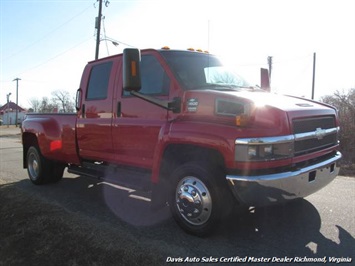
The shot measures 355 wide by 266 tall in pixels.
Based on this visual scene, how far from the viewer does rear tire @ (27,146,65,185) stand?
7684 millimetres

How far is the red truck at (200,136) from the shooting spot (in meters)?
3.94

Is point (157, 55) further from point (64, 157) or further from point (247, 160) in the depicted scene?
point (64, 157)

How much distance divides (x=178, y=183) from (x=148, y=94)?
4.34 ft

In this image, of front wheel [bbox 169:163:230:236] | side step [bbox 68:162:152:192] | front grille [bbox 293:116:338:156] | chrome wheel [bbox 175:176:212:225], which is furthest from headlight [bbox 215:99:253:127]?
side step [bbox 68:162:152:192]

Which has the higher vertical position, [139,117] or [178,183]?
[139,117]

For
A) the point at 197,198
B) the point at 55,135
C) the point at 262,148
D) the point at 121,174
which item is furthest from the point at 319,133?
the point at 55,135

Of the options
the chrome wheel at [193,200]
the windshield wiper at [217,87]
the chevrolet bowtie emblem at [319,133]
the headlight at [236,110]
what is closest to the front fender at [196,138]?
the headlight at [236,110]

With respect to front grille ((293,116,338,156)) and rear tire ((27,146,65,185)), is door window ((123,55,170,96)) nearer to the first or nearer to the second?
front grille ((293,116,338,156))

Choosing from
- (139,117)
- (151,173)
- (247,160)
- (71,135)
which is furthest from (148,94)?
(71,135)

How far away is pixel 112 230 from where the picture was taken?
15.4 feet

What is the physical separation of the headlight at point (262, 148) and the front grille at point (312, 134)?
0.69ft

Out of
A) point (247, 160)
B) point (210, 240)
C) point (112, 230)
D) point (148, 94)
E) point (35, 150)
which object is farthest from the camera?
point (35, 150)

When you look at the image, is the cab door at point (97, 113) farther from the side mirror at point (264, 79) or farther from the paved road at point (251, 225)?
the side mirror at point (264, 79)

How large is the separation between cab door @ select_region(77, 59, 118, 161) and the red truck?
0.02 metres
